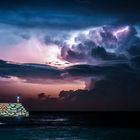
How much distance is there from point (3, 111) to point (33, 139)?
3289 inches

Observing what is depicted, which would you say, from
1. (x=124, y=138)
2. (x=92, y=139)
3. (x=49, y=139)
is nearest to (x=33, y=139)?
(x=49, y=139)

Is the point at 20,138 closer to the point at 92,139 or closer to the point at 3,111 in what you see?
the point at 92,139

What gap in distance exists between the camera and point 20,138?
7662 centimetres

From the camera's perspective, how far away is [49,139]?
248 feet

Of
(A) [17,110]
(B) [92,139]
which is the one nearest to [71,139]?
(B) [92,139]

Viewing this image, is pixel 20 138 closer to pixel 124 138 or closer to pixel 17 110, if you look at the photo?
pixel 124 138

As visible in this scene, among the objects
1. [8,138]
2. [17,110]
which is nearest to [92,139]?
[8,138]

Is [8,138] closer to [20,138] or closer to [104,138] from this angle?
[20,138]

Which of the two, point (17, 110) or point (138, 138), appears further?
point (17, 110)

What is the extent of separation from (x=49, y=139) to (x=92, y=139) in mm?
6725

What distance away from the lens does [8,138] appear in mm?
74875

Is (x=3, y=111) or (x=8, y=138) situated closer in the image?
(x=8, y=138)

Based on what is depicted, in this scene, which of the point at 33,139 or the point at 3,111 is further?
the point at 3,111

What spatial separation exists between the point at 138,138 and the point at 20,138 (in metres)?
18.6
